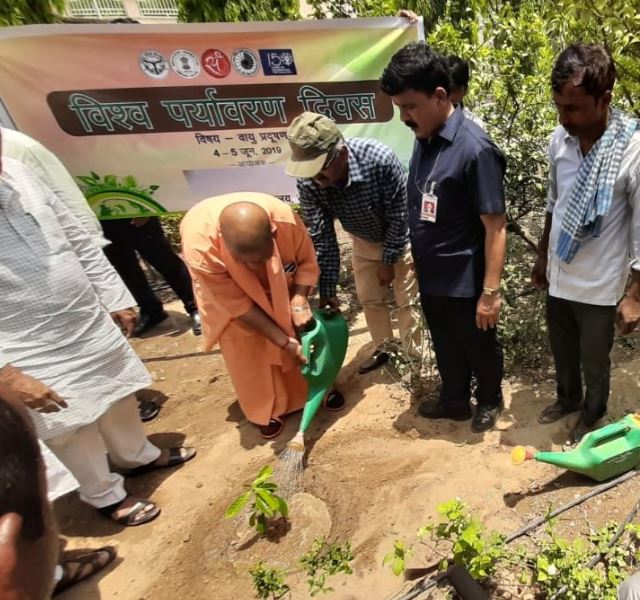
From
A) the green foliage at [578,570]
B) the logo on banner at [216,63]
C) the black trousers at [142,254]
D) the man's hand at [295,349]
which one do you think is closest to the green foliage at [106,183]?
the black trousers at [142,254]

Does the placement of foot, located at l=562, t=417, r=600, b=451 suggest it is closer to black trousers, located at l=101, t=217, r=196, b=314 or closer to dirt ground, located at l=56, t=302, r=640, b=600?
dirt ground, located at l=56, t=302, r=640, b=600

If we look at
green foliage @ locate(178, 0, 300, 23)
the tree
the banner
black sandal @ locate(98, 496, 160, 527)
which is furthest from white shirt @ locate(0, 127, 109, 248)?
green foliage @ locate(178, 0, 300, 23)

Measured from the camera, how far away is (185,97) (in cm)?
321

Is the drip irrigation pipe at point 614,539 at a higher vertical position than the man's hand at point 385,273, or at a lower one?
lower

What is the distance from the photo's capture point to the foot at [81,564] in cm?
208

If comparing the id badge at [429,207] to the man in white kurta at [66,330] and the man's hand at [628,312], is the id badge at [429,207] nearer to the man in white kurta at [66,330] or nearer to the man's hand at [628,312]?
the man's hand at [628,312]

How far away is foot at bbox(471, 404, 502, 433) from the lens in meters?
2.49

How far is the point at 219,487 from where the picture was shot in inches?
99.4

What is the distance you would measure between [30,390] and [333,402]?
66.1 inches

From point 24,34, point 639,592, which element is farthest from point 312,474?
point 24,34

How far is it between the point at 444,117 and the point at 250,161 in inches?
74.3

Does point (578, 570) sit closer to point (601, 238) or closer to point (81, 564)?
point (601, 238)

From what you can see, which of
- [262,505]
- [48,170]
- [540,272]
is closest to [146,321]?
[48,170]

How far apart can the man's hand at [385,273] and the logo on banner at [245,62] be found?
5.23 ft
